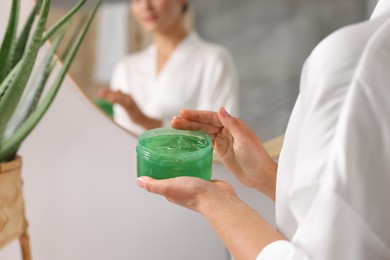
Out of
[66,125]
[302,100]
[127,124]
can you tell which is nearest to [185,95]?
[127,124]

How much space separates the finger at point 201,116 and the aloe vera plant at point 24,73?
0.21m

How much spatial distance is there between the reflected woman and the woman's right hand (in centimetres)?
17

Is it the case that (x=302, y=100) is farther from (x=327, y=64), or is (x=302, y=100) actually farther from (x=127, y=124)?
(x=127, y=124)

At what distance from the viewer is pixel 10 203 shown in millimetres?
765

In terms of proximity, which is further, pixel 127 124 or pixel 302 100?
pixel 127 124

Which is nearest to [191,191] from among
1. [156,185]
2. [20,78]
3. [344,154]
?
[156,185]

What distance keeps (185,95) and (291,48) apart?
18 cm

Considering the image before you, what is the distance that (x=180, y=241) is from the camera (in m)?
0.89

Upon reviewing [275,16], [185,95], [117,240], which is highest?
[275,16]

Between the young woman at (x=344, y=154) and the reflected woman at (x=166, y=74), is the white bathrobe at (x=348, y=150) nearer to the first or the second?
the young woman at (x=344, y=154)

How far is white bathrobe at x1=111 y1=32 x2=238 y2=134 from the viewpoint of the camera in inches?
33.0

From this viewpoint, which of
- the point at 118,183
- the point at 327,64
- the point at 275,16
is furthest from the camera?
the point at 118,183

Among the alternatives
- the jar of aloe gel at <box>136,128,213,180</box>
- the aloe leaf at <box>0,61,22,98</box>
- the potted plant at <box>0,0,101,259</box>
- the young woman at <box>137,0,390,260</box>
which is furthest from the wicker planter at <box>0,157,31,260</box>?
the young woman at <box>137,0,390,260</box>

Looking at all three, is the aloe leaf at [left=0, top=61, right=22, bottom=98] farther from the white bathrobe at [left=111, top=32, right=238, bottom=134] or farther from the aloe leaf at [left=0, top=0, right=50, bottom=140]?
the white bathrobe at [left=111, top=32, right=238, bottom=134]
